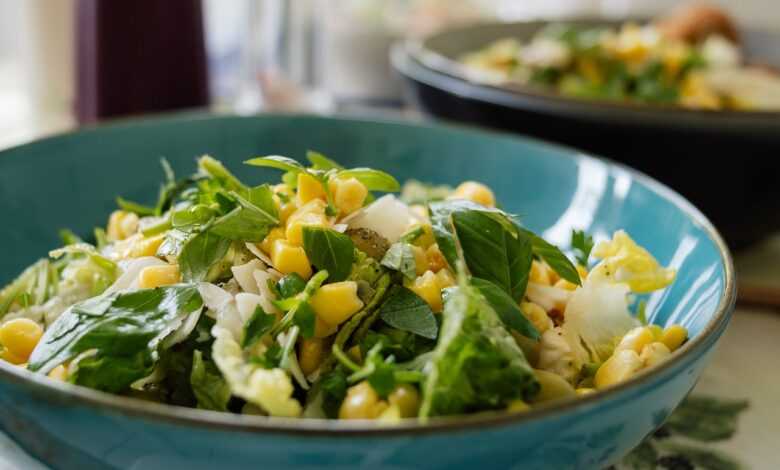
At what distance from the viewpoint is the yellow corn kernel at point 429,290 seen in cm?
95

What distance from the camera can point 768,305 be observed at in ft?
5.08

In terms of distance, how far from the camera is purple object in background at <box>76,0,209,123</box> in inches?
81.0

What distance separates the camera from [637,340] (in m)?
0.97

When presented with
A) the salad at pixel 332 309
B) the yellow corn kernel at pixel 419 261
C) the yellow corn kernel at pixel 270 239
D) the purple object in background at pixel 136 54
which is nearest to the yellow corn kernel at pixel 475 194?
the salad at pixel 332 309

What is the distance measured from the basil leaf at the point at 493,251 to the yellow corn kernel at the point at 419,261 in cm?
5

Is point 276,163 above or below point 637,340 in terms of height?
above

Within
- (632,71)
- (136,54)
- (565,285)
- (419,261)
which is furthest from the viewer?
(632,71)


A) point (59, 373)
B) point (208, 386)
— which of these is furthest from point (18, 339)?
point (208, 386)

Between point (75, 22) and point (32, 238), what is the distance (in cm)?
111

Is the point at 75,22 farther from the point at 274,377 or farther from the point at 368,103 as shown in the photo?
the point at 274,377

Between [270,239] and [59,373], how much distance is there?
0.83ft

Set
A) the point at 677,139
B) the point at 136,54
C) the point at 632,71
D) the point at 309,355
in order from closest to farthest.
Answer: the point at 309,355, the point at 677,139, the point at 136,54, the point at 632,71

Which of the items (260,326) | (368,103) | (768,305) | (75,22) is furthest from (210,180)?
(368,103)

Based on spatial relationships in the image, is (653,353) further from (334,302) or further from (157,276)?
(157,276)
